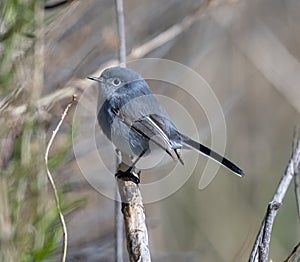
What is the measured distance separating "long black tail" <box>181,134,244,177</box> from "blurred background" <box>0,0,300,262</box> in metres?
0.23

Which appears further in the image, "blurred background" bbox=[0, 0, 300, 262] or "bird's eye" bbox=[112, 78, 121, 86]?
"bird's eye" bbox=[112, 78, 121, 86]

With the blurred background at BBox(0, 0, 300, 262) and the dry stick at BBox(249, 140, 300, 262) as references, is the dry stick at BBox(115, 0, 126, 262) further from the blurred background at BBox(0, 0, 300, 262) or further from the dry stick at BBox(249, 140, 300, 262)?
the dry stick at BBox(249, 140, 300, 262)

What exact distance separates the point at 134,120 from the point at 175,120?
670 millimetres

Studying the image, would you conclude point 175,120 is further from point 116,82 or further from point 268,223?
point 268,223

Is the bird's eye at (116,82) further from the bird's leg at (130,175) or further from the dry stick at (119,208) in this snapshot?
the bird's leg at (130,175)

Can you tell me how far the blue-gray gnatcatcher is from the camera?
8.44 feet

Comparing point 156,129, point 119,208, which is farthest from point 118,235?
point 156,129

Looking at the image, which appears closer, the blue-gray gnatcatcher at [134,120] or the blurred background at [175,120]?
the blurred background at [175,120]

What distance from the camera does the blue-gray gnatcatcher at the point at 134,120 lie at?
2.57 metres

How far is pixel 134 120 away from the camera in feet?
8.56

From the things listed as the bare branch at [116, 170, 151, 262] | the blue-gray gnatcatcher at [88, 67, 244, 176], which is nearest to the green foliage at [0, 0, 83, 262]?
the bare branch at [116, 170, 151, 262]

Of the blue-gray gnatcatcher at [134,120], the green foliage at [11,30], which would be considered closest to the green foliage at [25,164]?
the green foliage at [11,30]

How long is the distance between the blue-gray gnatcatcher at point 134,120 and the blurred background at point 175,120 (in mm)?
127

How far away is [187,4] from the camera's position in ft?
12.3
